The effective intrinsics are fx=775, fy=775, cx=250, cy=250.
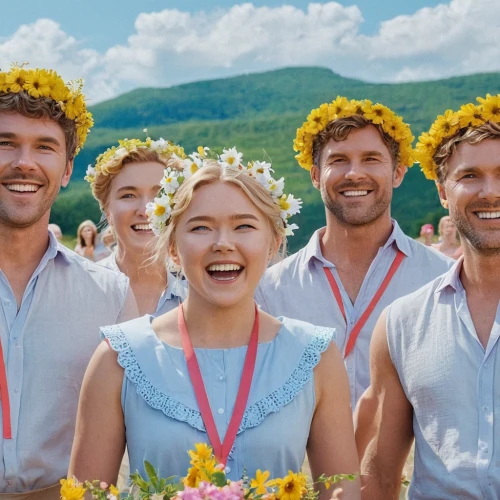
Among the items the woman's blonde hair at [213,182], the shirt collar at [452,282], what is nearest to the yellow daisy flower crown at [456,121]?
the shirt collar at [452,282]

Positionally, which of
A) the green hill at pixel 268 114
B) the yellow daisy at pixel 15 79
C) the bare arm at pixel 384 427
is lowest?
the bare arm at pixel 384 427

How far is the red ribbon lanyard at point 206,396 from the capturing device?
2.91 m

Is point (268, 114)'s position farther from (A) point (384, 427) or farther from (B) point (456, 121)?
(A) point (384, 427)

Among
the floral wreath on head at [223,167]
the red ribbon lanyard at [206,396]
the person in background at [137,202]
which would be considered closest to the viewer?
the red ribbon lanyard at [206,396]

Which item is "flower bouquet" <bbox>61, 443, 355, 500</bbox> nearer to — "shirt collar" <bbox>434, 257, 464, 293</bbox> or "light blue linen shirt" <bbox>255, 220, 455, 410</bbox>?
"shirt collar" <bbox>434, 257, 464, 293</bbox>

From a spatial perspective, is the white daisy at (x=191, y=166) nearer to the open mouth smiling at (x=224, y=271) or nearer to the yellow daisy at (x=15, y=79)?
the open mouth smiling at (x=224, y=271)

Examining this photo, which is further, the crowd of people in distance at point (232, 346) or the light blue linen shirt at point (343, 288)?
the light blue linen shirt at point (343, 288)

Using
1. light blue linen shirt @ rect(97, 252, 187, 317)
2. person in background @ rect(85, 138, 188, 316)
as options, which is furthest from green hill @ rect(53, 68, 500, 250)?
light blue linen shirt @ rect(97, 252, 187, 317)

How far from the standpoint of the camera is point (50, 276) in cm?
386

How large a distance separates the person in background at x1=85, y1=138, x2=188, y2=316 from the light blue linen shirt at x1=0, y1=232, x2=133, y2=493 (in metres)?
1.54

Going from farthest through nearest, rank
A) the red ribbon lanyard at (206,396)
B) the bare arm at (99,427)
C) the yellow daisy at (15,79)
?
the yellow daisy at (15,79) < the bare arm at (99,427) < the red ribbon lanyard at (206,396)

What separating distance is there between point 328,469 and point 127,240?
2926 millimetres

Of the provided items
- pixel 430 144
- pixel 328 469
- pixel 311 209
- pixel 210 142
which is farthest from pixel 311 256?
pixel 210 142

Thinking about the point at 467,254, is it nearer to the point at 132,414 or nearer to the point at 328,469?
the point at 328,469
